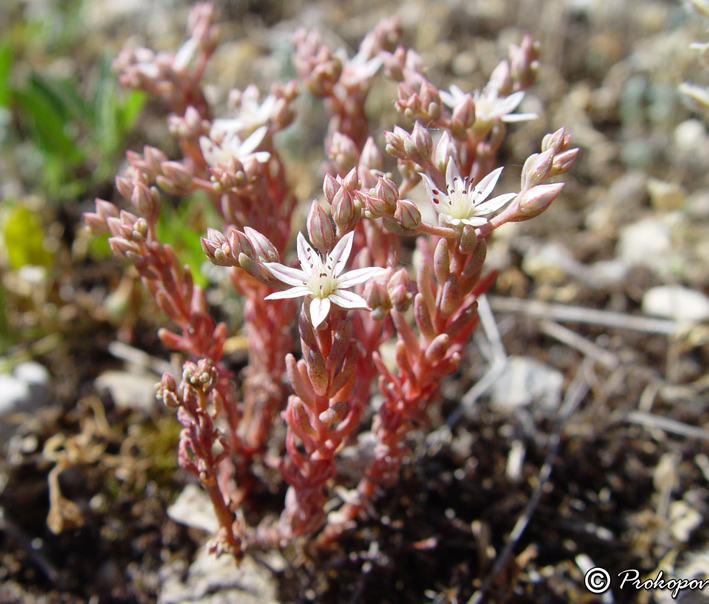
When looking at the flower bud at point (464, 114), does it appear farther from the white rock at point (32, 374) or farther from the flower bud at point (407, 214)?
the white rock at point (32, 374)

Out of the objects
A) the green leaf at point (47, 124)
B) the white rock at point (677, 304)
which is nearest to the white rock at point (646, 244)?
the white rock at point (677, 304)

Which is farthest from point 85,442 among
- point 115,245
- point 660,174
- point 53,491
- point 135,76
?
point 660,174

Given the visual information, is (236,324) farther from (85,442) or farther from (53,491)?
(53,491)

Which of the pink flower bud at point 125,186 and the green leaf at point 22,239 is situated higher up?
the pink flower bud at point 125,186

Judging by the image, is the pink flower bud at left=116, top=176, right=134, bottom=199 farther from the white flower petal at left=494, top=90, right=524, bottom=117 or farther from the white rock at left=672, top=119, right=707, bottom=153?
the white rock at left=672, top=119, right=707, bottom=153

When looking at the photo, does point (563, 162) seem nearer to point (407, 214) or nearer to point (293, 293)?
point (407, 214)

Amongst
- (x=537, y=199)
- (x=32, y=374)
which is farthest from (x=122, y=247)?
(x=32, y=374)
